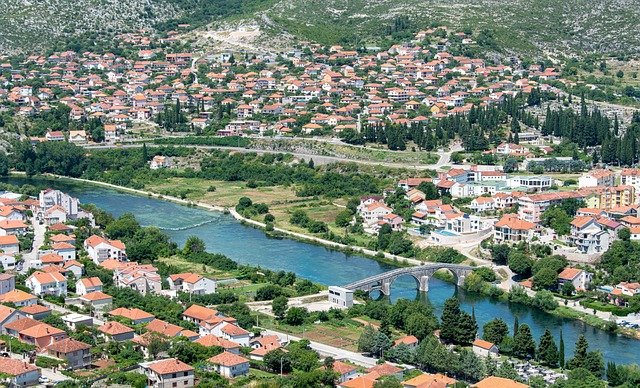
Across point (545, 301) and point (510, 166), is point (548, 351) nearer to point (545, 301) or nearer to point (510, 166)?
point (545, 301)

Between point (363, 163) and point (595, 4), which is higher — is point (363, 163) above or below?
below

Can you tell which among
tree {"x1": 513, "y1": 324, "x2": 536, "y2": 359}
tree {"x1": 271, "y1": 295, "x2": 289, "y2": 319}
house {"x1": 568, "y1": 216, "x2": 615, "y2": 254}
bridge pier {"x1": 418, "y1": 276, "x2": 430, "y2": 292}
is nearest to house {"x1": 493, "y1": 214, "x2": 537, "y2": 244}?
house {"x1": 568, "y1": 216, "x2": 615, "y2": 254}

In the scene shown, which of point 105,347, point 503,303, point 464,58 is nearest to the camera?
point 105,347

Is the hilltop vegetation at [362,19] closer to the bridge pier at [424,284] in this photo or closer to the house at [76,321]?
the bridge pier at [424,284]

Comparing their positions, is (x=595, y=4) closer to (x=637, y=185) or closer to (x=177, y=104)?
(x=177, y=104)

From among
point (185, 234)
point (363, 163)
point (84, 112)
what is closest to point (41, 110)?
point (84, 112)

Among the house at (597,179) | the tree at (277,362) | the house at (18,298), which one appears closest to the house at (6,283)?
the house at (18,298)
